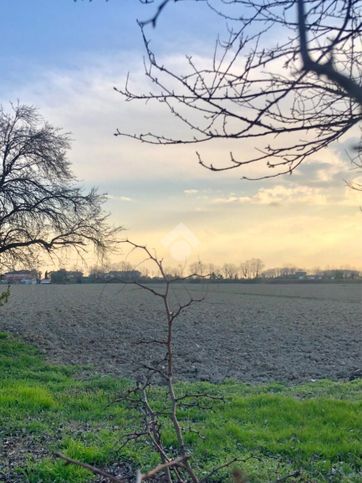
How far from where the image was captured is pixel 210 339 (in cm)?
1781

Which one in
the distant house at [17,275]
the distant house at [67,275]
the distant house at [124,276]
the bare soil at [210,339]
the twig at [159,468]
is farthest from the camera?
the distant house at [67,275]

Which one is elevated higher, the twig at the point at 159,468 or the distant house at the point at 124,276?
the distant house at the point at 124,276

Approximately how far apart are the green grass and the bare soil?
1384mm

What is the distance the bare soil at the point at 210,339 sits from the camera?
12797mm

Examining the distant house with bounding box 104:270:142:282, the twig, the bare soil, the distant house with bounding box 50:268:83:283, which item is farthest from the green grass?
the distant house with bounding box 50:268:83:283

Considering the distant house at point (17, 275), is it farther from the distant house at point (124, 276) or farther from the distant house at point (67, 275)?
the distant house at point (124, 276)

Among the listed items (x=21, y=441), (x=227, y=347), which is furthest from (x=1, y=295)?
(x=21, y=441)

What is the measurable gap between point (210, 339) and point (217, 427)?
35.6ft

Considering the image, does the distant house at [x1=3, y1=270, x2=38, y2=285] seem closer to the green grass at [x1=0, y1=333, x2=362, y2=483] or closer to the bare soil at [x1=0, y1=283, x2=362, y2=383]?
the bare soil at [x1=0, y1=283, x2=362, y2=383]

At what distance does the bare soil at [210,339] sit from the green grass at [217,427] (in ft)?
4.54

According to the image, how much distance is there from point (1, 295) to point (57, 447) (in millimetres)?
10140

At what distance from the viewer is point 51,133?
1741 cm

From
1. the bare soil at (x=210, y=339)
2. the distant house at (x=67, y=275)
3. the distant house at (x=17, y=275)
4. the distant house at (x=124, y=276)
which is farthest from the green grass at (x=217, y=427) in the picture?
the distant house at (x=67, y=275)

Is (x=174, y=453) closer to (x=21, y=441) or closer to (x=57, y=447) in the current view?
(x=57, y=447)
